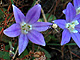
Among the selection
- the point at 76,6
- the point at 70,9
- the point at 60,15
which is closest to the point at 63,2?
A: the point at 60,15

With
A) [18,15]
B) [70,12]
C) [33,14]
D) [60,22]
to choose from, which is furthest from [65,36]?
[18,15]

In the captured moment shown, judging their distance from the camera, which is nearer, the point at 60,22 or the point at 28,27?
the point at 60,22

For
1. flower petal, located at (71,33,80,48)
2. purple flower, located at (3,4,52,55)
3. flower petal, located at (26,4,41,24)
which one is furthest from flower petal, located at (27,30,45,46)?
flower petal, located at (71,33,80,48)

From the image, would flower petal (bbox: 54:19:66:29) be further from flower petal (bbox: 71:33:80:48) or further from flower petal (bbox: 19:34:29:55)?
flower petal (bbox: 19:34:29:55)

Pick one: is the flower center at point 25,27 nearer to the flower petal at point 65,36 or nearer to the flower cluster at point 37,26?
the flower cluster at point 37,26

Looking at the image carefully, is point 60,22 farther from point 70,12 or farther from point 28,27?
point 28,27

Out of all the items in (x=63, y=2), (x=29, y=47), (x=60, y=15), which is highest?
(x=63, y=2)

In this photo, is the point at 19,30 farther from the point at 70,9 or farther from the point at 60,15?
the point at 60,15
